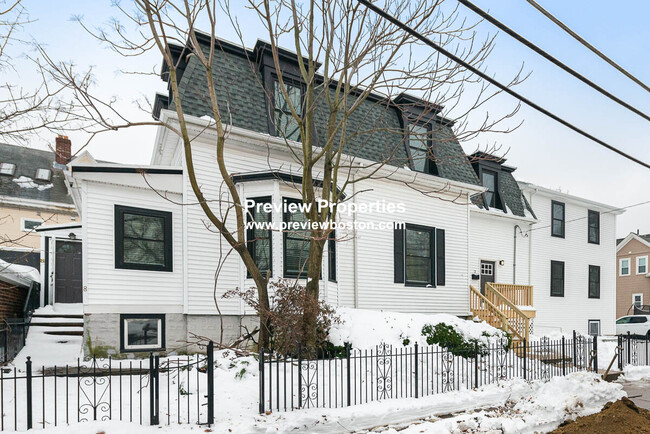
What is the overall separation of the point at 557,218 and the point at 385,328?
14.4 metres

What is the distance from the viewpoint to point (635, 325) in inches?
850

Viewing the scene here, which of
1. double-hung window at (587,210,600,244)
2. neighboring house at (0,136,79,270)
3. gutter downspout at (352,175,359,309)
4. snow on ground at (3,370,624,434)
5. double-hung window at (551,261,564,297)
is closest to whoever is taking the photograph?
snow on ground at (3,370,624,434)

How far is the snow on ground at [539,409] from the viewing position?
244 inches

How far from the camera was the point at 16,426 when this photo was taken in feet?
18.4

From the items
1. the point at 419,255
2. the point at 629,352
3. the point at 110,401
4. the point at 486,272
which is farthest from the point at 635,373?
the point at 110,401

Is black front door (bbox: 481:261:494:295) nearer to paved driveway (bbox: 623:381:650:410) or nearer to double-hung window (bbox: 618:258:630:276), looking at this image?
paved driveway (bbox: 623:381:650:410)

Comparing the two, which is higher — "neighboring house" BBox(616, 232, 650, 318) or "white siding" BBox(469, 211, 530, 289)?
"white siding" BBox(469, 211, 530, 289)

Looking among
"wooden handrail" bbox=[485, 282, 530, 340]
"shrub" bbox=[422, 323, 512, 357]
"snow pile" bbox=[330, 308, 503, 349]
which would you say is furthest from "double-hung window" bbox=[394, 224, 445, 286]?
"shrub" bbox=[422, 323, 512, 357]

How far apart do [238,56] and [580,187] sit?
59.3 m

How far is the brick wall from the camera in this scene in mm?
10180

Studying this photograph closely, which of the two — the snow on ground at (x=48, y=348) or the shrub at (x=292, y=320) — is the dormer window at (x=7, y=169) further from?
the shrub at (x=292, y=320)

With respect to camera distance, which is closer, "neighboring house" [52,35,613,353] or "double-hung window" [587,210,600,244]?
"neighboring house" [52,35,613,353]

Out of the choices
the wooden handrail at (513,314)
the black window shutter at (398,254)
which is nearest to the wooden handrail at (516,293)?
the wooden handrail at (513,314)

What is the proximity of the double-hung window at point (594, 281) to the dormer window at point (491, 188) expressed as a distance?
7.64 meters
